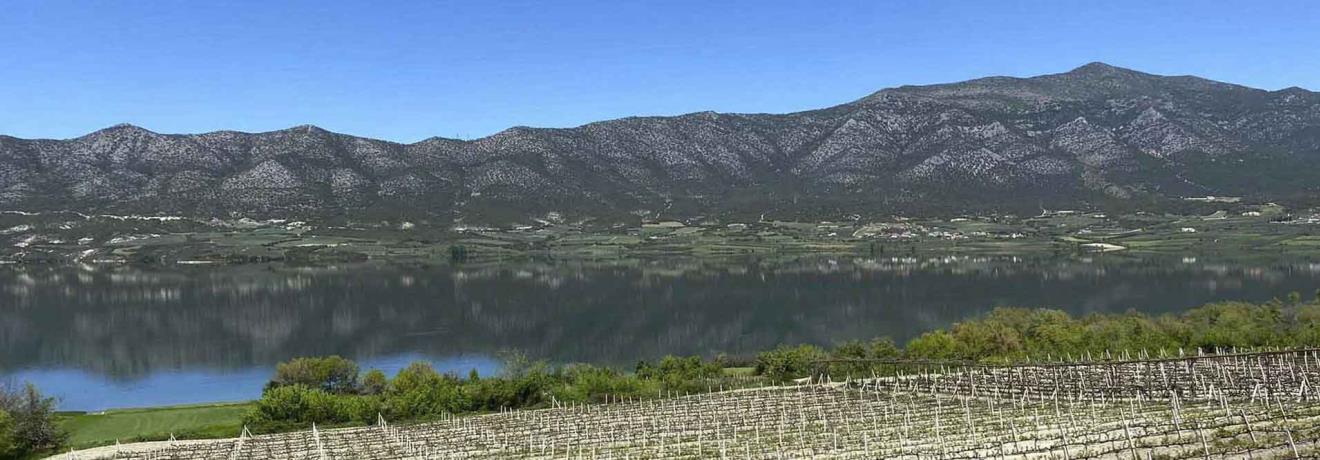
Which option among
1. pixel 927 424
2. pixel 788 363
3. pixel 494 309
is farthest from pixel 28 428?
pixel 494 309

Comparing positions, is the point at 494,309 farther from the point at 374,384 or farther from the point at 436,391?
the point at 436,391

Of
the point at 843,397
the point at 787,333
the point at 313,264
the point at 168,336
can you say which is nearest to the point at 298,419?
the point at 843,397

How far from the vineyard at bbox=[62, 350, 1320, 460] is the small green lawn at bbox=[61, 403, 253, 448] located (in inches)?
248

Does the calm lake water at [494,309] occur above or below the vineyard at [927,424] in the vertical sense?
below

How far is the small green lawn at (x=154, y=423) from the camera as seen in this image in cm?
4385

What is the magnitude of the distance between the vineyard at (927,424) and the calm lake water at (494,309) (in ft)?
116

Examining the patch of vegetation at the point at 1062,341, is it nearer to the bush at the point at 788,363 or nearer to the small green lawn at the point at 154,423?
the bush at the point at 788,363

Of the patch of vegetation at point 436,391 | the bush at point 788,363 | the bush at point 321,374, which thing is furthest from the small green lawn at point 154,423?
the bush at point 788,363

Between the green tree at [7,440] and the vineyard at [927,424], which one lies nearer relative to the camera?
the vineyard at [927,424]

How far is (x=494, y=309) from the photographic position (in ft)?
361

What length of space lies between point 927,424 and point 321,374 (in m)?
44.2

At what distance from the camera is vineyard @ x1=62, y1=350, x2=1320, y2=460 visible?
1973 cm

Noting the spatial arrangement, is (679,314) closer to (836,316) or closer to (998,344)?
(836,316)

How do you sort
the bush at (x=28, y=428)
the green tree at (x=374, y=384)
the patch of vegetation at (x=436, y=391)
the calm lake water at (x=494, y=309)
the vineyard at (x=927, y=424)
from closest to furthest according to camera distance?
the vineyard at (x=927, y=424) → the bush at (x=28, y=428) → the patch of vegetation at (x=436, y=391) → the green tree at (x=374, y=384) → the calm lake water at (x=494, y=309)
